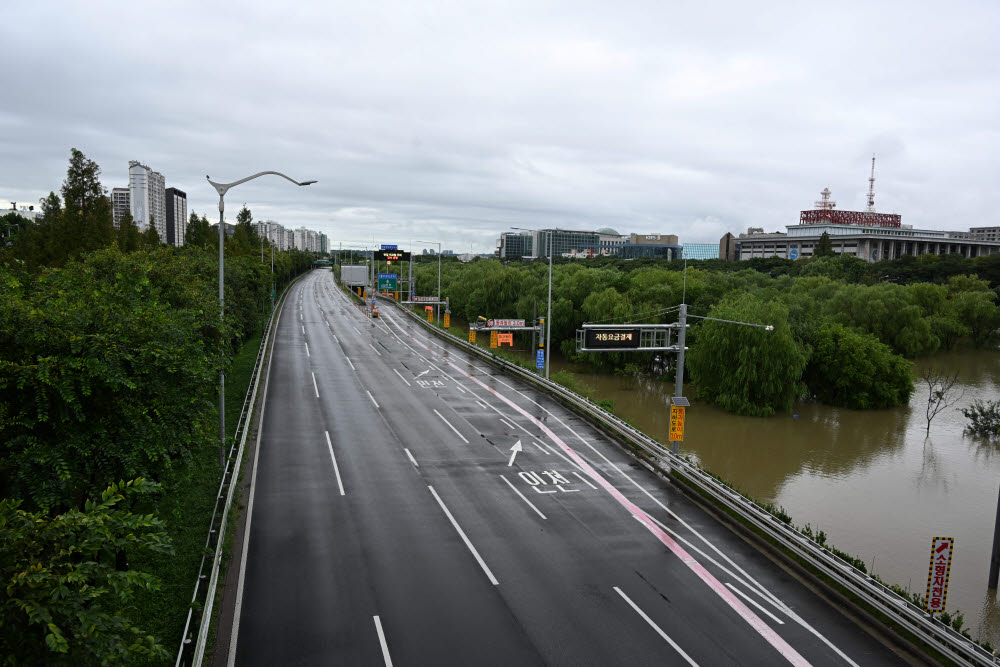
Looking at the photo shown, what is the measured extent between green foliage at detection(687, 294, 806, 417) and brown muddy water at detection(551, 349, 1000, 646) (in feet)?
3.62

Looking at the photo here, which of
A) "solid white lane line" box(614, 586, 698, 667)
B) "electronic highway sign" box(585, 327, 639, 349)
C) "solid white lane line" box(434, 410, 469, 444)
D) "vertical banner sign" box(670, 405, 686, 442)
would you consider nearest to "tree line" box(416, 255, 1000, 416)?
"electronic highway sign" box(585, 327, 639, 349)

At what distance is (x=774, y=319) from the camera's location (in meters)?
43.3

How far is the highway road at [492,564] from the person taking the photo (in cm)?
1290

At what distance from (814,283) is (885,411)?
36783 millimetres

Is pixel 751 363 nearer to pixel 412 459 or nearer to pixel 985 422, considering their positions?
pixel 985 422

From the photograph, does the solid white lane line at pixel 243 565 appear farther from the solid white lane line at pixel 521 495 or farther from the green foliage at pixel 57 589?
the solid white lane line at pixel 521 495

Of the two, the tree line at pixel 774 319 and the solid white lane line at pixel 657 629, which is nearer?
the solid white lane line at pixel 657 629

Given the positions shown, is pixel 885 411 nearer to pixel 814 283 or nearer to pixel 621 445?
pixel 621 445

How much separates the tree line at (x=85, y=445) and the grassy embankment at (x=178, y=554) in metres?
0.57

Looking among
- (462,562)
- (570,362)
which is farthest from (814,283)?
(462,562)

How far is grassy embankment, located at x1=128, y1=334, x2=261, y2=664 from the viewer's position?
1266 cm

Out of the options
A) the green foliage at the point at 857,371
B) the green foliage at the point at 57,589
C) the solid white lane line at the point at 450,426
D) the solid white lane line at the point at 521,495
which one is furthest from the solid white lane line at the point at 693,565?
the green foliage at the point at 857,371

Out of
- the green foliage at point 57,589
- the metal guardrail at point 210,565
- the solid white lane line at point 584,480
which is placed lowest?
the solid white lane line at point 584,480

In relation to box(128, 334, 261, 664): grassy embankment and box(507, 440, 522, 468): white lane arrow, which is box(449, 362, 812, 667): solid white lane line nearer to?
box(507, 440, 522, 468): white lane arrow
